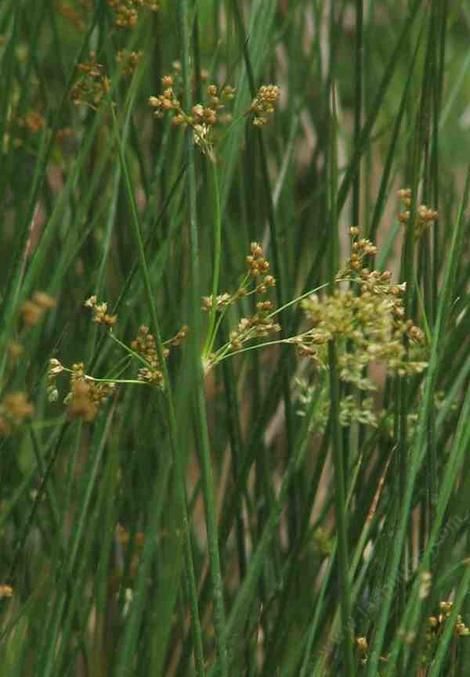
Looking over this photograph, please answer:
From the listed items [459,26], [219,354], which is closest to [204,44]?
[459,26]

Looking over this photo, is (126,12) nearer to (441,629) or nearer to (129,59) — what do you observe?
(129,59)

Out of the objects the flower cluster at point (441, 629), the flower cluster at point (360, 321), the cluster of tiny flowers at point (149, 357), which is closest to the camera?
the flower cluster at point (360, 321)

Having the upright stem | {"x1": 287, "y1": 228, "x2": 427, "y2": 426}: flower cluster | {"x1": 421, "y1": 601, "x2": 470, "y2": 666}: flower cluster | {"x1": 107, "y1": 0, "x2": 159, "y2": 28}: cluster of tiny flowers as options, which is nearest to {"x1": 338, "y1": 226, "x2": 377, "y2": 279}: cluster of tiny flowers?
{"x1": 287, "y1": 228, "x2": 427, "y2": 426}: flower cluster

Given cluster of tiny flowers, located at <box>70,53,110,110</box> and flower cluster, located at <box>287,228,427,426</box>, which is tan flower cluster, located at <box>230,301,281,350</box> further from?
cluster of tiny flowers, located at <box>70,53,110,110</box>

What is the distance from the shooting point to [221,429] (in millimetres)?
1710

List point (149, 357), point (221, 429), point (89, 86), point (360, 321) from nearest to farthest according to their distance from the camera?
point (360, 321) < point (149, 357) < point (89, 86) < point (221, 429)

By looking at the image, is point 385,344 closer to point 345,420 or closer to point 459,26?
point 345,420

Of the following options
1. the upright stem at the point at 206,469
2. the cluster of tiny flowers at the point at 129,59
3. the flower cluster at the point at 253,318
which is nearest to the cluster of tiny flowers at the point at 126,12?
the cluster of tiny flowers at the point at 129,59

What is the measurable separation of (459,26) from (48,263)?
144cm

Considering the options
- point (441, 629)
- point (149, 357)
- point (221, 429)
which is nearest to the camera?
point (149, 357)

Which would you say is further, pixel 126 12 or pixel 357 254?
pixel 126 12

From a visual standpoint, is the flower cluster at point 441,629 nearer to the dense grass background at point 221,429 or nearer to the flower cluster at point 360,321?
the dense grass background at point 221,429

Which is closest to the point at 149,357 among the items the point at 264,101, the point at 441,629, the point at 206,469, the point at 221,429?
the point at 206,469

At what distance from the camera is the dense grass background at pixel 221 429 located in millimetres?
982
